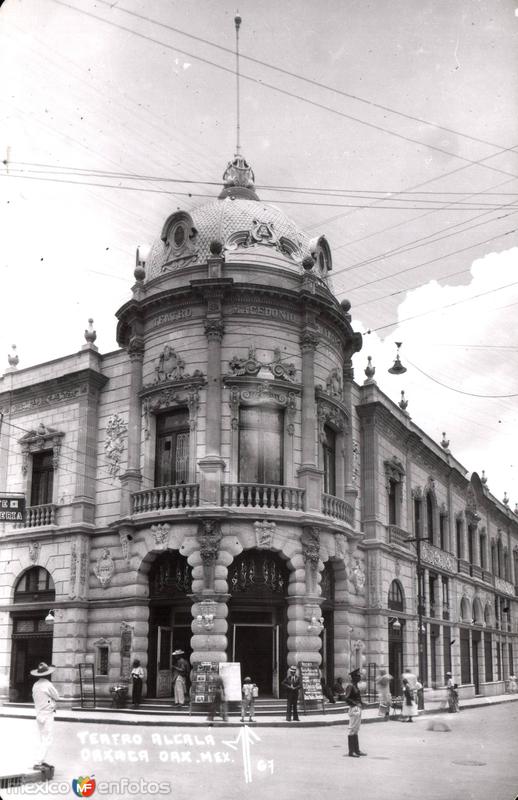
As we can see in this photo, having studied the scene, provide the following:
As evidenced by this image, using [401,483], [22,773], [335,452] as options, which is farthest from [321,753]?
[401,483]

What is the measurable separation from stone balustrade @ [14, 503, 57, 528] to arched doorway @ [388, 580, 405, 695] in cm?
1314

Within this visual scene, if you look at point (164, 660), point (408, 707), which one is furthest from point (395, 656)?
point (164, 660)

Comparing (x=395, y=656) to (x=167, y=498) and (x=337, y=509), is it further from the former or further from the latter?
(x=167, y=498)

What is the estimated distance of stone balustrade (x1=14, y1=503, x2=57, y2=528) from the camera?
2969 centimetres

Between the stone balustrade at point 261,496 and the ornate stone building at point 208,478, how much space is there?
62 mm

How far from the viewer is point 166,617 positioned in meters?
27.1

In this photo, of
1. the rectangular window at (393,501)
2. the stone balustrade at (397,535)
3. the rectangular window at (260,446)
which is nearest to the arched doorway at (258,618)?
the rectangular window at (260,446)

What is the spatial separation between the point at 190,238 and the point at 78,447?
8.06 m

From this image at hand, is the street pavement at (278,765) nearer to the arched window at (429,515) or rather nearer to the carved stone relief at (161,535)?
the carved stone relief at (161,535)

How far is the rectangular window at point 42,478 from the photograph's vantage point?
1204 inches

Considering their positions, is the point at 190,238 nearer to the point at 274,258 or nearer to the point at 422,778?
the point at 274,258

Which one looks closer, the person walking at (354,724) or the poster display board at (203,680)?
the person walking at (354,724)

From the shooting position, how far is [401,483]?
36.4 metres

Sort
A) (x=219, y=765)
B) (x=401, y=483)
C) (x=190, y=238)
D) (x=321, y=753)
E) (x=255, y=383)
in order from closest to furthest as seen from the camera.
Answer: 1. (x=219, y=765)
2. (x=321, y=753)
3. (x=255, y=383)
4. (x=190, y=238)
5. (x=401, y=483)
